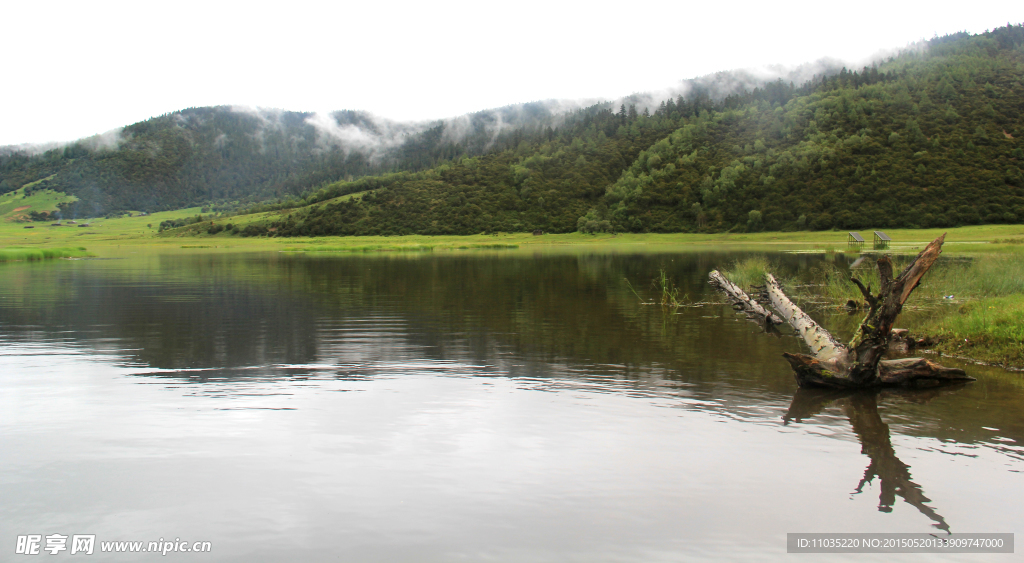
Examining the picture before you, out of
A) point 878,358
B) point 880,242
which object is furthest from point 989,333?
point 880,242

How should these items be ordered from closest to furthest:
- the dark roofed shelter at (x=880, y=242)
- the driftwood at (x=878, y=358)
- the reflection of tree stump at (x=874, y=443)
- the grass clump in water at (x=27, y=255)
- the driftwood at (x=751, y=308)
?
the reflection of tree stump at (x=874, y=443) < the driftwood at (x=878, y=358) < the driftwood at (x=751, y=308) < the grass clump in water at (x=27, y=255) < the dark roofed shelter at (x=880, y=242)

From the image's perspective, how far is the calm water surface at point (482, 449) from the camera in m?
8.08

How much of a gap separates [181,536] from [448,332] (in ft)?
55.1

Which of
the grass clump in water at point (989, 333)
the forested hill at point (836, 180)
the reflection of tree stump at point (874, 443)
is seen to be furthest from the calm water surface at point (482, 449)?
the forested hill at point (836, 180)

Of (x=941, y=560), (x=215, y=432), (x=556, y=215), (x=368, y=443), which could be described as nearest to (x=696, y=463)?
(x=941, y=560)

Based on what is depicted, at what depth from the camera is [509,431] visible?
12047 millimetres

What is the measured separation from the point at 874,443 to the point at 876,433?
656 mm

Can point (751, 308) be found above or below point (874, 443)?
above

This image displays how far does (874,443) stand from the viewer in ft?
36.5

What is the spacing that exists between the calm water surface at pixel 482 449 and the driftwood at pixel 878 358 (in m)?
0.59

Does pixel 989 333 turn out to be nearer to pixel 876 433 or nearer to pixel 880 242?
pixel 876 433

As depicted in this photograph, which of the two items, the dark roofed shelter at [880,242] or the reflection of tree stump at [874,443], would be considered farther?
the dark roofed shelter at [880,242]

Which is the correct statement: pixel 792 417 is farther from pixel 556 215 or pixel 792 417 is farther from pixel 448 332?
pixel 556 215

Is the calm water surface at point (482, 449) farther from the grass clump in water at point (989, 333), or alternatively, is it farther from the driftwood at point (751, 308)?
the grass clump in water at point (989, 333)
